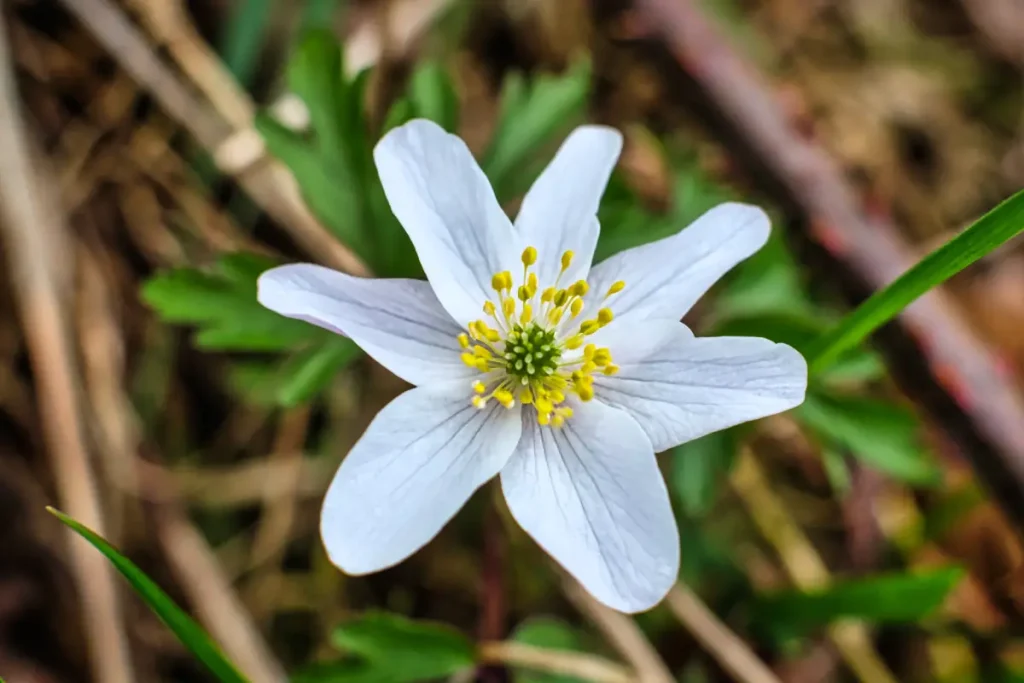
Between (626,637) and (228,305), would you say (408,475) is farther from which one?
(626,637)

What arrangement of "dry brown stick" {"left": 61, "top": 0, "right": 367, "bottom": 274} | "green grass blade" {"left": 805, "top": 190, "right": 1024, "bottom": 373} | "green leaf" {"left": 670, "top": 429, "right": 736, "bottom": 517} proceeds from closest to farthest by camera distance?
"green grass blade" {"left": 805, "top": 190, "right": 1024, "bottom": 373} → "green leaf" {"left": 670, "top": 429, "right": 736, "bottom": 517} → "dry brown stick" {"left": 61, "top": 0, "right": 367, "bottom": 274}

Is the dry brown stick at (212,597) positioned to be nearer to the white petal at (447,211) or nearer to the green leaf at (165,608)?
the green leaf at (165,608)

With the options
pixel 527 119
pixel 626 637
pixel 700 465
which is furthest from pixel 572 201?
pixel 626 637

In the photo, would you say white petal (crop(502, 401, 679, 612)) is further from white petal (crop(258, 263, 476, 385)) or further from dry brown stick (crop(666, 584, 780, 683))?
dry brown stick (crop(666, 584, 780, 683))

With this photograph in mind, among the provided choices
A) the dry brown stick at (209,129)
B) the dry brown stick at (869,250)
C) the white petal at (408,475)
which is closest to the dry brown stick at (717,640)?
the dry brown stick at (869,250)

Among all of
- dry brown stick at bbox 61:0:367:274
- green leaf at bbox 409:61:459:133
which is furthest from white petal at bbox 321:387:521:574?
dry brown stick at bbox 61:0:367:274

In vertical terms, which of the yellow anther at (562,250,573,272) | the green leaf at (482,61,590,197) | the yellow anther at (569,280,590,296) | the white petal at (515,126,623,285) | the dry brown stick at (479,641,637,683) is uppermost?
the green leaf at (482,61,590,197)
